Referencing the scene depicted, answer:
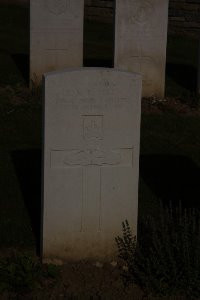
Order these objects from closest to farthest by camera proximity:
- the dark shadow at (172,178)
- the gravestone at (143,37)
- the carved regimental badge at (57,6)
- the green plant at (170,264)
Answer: the green plant at (170,264)
the dark shadow at (172,178)
the gravestone at (143,37)
the carved regimental badge at (57,6)

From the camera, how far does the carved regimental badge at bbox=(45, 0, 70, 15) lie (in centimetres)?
1030

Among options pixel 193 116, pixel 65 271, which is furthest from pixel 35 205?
pixel 193 116

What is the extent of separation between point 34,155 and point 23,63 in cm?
441

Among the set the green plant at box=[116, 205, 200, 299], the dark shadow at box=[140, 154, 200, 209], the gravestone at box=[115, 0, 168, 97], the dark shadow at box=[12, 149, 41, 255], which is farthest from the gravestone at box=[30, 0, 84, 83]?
the green plant at box=[116, 205, 200, 299]

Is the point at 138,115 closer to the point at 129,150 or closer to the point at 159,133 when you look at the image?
the point at 129,150

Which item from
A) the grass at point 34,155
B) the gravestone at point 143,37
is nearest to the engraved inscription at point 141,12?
the gravestone at point 143,37

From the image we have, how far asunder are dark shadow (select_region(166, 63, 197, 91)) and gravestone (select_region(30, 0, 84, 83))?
5.64ft

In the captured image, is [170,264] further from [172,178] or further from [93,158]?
[172,178]

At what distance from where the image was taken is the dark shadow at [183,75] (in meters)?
11.5

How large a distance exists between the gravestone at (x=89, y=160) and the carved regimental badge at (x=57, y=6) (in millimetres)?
5266

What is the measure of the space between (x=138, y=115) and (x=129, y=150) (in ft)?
0.84

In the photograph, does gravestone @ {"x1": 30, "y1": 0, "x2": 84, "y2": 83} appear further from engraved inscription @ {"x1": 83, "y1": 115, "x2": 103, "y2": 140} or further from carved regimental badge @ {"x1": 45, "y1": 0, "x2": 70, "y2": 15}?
engraved inscription @ {"x1": 83, "y1": 115, "x2": 103, "y2": 140}

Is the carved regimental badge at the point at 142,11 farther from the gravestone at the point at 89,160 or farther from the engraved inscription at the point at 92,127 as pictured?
the engraved inscription at the point at 92,127

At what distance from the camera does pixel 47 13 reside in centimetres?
1031
